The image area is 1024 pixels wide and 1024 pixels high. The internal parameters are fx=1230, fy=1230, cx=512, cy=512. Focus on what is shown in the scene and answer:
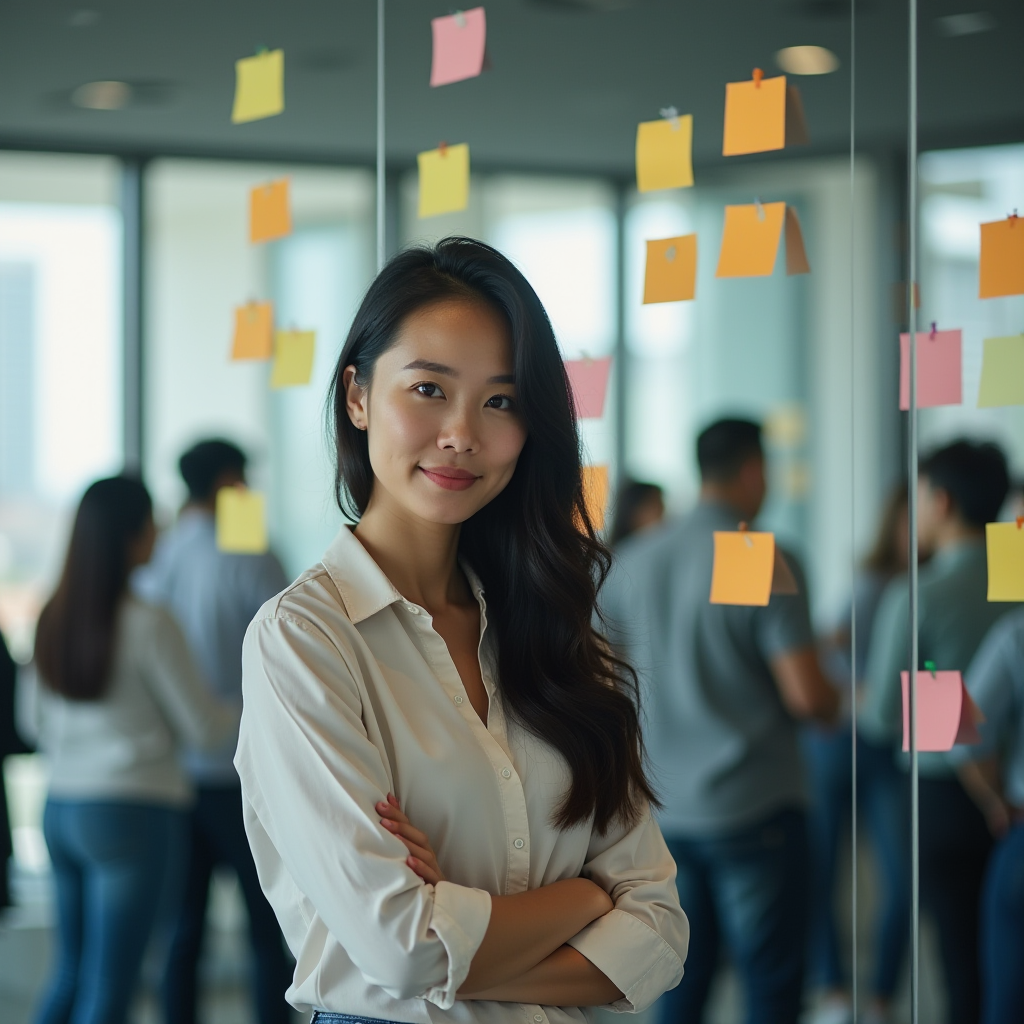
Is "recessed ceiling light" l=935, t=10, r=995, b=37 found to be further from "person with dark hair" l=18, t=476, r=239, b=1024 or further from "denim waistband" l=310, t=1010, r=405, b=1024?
"person with dark hair" l=18, t=476, r=239, b=1024

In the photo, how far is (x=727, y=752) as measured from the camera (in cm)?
260

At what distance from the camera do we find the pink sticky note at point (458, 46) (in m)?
1.99

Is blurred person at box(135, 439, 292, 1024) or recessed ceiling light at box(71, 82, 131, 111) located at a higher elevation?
recessed ceiling light at box(71, 82, 131, 111)

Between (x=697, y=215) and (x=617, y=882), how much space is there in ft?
12.5

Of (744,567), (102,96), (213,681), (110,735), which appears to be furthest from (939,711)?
(102,96)

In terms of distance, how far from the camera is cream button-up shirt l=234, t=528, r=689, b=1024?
116 centimetres

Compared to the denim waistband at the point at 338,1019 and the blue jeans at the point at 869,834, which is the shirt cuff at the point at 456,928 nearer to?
the denim waistband at the point at 338,1019

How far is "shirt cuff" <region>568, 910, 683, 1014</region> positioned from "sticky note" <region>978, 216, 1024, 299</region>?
102 cm

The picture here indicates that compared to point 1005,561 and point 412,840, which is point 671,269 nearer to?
point 1005,561

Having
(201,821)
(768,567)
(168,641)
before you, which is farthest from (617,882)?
(201,821)

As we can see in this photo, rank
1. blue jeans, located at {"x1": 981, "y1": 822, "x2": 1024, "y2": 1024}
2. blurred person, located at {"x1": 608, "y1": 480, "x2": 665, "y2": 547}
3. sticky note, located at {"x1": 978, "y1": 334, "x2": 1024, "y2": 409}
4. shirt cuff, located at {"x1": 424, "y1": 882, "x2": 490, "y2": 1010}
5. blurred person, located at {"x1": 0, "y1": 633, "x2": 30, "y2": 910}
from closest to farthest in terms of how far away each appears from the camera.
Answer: shirt cuff, located at {"x1": 424, "y1": 882, "x2": 490, "y2": 1010} < sticky note, located at {"x1": 978, "y1": 334, "x2": 1024, "y2": 409} < blue jeans, located at {"x1": 981, "y1": 822, "x2": 1024, "y2": 1024} < blurred person, located at {"x1": 0, "y1": 633, "x2": 30, "y2": 910} < blurred person, located at {"x1": 608, "y1": 480, "x2": 665, "y2": 547}

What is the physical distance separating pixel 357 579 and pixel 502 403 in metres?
0.25

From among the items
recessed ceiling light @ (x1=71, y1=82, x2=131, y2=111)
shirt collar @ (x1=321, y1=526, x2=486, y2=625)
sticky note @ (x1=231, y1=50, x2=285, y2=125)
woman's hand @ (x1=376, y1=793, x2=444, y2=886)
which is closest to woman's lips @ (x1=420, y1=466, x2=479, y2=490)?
shirt collar @ (x1=321, y1=526, x2=486, y2=625)

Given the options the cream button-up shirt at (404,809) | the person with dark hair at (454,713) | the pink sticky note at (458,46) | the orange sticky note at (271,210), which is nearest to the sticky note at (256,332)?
the orange sticky note at (271,210)
